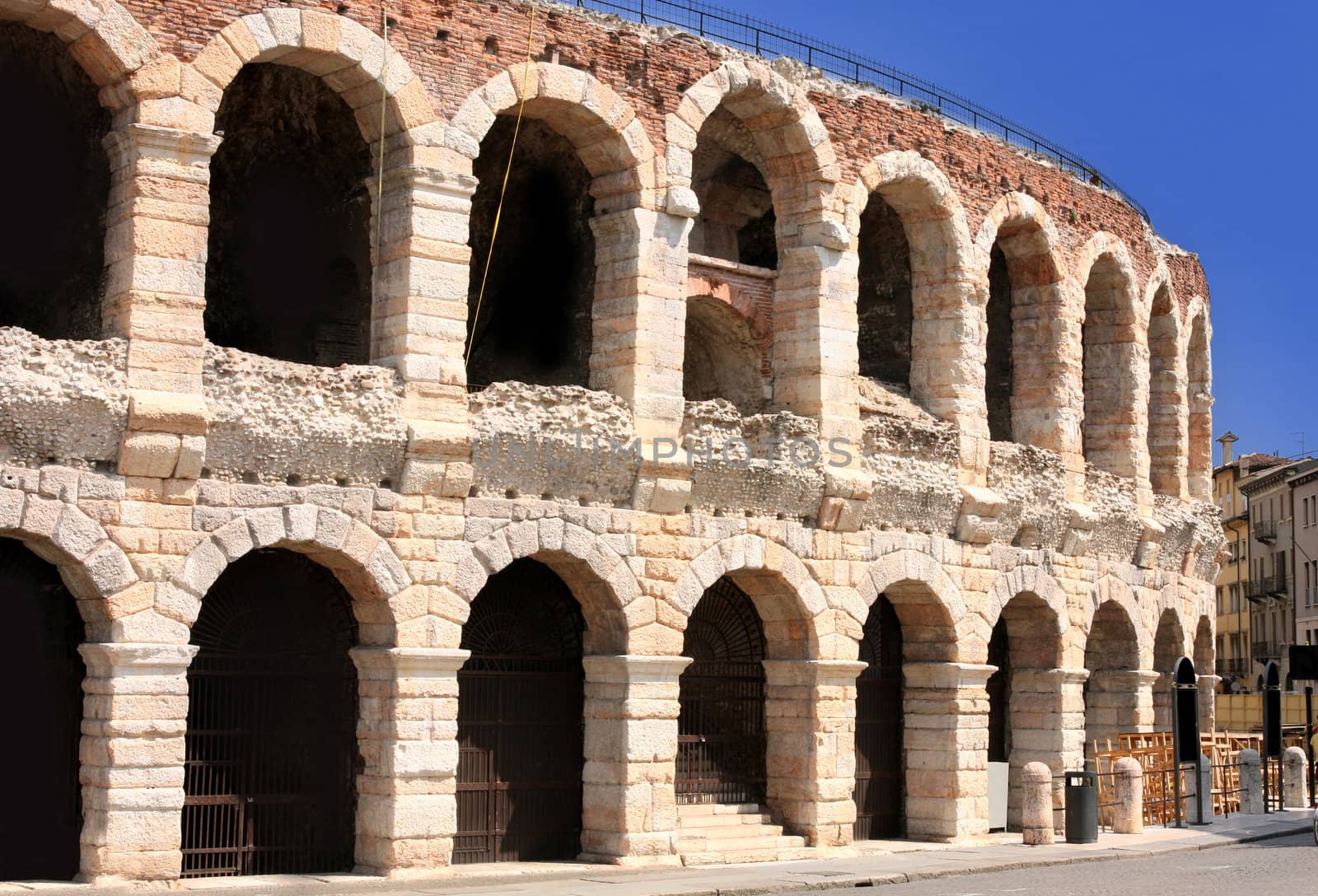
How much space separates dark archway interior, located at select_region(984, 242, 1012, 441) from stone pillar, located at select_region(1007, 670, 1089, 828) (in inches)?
130

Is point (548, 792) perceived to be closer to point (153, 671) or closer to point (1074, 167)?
point (153, 671)

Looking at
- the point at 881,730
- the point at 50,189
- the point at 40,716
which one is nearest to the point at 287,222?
the point at 50,189

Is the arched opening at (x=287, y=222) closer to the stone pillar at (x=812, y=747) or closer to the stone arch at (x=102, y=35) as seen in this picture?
the stone arch at (x=102, y=35)

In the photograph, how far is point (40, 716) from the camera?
643 inches

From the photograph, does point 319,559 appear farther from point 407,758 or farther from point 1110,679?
point 1110,679

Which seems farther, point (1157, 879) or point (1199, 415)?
point (1199, 415)

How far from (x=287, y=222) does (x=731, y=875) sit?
829 cm

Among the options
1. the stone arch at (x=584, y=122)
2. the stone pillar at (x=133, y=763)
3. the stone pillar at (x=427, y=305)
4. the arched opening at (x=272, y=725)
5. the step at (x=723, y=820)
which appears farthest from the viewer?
the step at (x=723, y=820)

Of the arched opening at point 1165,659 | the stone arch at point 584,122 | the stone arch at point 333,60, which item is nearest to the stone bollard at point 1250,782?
the arched opening at point 1165,659

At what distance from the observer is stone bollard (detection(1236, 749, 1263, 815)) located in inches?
971

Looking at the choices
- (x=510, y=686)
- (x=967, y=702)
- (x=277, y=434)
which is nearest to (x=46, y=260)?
(x=277, y=434)

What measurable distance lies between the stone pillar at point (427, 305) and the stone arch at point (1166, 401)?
1324 centimetres

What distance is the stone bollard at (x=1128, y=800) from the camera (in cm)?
2203

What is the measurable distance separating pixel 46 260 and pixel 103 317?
2639 millimetres
